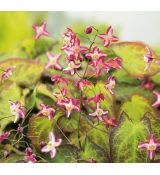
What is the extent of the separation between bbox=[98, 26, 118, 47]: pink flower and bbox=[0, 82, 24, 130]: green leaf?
37 centimetres

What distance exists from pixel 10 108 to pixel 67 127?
0.23m

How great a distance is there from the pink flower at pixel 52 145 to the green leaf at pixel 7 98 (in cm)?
16

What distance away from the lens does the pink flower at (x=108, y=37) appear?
163 cm

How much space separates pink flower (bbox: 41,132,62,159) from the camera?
5.31 feet

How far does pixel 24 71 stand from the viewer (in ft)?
5.50

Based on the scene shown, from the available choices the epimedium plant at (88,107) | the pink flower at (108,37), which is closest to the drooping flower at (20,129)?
the epimedium plant at (88,107)

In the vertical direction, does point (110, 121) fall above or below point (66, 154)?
above

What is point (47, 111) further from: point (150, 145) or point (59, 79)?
point (150, 145)

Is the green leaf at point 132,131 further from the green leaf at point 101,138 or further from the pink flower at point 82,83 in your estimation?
the pink flower at point 82,83

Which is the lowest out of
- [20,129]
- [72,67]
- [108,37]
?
[20,129]

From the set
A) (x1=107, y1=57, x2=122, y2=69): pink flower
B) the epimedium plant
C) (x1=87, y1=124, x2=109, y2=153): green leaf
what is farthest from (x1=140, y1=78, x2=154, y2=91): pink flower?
(x1=87, y1=124, x2=109, y2=153): green leaf

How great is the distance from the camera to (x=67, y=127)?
1.63 meters

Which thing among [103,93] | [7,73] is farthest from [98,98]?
→ [7,73]

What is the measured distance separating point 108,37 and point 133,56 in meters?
0.12
